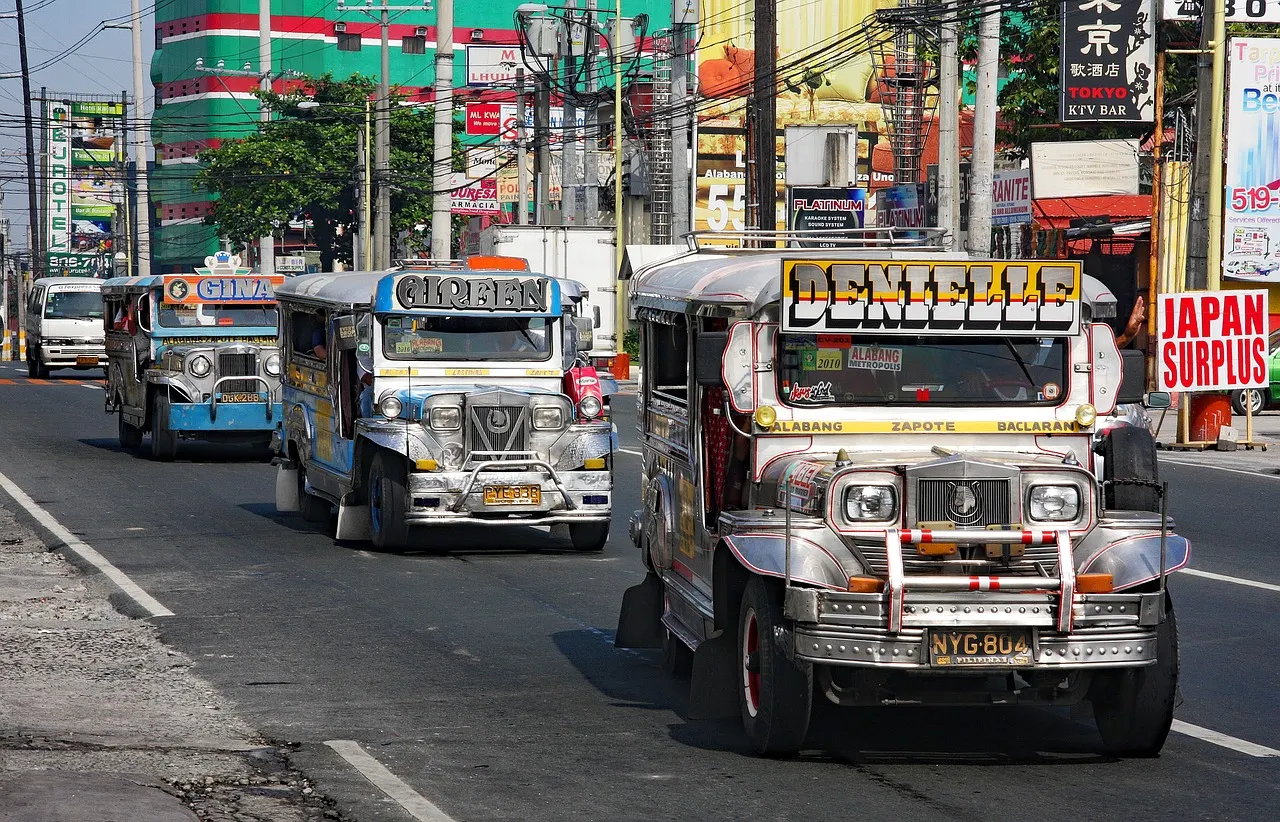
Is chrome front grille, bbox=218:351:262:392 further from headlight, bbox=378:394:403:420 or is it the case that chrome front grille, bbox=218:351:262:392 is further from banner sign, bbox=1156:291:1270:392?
banner sign, bbox=1156:291:1270:392

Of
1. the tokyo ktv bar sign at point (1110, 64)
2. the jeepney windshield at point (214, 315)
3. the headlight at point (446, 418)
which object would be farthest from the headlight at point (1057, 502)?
the tokyo ktv bar sign at point (1110, 64)

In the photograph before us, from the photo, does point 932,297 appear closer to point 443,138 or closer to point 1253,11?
point 1253,11

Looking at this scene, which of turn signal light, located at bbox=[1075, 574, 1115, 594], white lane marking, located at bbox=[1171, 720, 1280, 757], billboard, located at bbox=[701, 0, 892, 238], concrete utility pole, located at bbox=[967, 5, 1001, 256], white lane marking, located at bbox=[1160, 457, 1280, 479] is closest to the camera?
turn signal light, located at bbox=[1075, 574, 1115, 594]

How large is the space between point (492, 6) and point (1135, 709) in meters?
103

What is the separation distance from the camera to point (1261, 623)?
11570 millimetres

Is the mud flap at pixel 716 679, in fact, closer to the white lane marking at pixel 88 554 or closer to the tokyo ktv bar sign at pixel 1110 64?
the white lane marking at pixel 88 554

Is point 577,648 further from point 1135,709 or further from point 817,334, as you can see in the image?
point 1135,709

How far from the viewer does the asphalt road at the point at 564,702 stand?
7230 millimetres

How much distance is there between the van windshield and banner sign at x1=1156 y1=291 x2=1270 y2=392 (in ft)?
101

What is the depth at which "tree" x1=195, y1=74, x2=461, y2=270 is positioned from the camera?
74062mm

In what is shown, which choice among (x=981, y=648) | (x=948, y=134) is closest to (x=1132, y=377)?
(x=981, y=648)

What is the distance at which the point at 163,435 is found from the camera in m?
23.8

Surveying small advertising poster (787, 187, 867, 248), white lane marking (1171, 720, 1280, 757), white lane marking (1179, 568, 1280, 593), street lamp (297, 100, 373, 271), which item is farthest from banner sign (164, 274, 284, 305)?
street lamp (297, 100, 373, 271)

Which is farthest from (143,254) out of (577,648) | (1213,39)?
(577,648)
